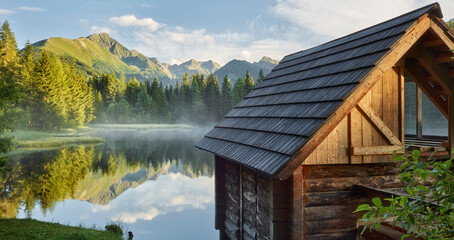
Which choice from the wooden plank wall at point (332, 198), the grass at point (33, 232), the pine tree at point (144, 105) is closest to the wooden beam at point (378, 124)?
the wooden plank wall at point (332, 198)

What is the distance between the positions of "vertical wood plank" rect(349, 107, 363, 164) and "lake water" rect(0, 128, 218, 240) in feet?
34.6

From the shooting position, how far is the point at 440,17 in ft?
18.3

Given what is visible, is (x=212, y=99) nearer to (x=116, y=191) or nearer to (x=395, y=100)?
(x=116, y=191)

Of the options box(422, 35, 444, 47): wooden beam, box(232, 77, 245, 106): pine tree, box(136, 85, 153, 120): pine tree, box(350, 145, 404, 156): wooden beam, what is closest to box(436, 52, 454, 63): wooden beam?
box(422, 35, 444, 47): wooden beam

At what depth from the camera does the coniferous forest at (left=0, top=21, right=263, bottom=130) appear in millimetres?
49062

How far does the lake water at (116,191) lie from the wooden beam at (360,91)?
1075cm

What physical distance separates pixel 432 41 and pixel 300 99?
2.61 m

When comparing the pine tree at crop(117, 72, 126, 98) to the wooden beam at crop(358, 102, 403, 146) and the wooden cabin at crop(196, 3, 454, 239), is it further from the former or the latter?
the wooden beam at crop(358, 102, 403, 146)

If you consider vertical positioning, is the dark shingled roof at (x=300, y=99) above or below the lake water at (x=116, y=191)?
above

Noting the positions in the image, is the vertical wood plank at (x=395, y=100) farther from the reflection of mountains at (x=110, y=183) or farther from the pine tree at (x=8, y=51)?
the pine tree at (x=8, y=51)

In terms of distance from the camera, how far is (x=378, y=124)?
5840 mm

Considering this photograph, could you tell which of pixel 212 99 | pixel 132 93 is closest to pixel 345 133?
pixel 212 99

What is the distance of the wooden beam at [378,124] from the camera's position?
5.72 m

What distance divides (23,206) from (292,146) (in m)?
17.0
